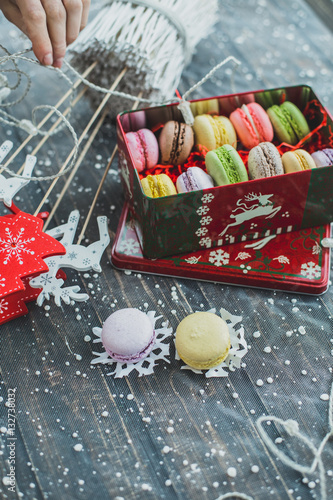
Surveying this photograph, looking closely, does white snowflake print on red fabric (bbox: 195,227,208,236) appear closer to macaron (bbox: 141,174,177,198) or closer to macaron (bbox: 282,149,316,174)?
macaron (bbox: 141,174,177,198)

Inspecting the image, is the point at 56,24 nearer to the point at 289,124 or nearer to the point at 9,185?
the point at 9,185

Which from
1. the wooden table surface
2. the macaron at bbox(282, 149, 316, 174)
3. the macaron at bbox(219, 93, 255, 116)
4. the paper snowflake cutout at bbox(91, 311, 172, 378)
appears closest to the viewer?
the wooden table surface

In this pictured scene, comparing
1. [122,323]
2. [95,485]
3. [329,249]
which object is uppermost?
[329,249]

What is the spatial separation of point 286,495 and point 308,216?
583 mm

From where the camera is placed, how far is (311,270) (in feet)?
3.50

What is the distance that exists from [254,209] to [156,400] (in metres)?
0.44

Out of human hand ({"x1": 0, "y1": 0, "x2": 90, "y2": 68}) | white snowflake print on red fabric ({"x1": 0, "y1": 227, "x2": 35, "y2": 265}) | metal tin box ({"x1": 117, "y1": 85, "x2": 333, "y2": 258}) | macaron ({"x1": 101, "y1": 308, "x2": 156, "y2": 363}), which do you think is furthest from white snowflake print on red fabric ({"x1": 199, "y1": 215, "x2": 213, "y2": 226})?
human hand ({"x1": 0, "y1": 0, "x2": 90, "y2": 68})

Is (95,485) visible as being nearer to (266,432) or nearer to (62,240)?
(266,432)

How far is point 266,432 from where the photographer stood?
0.88 metres

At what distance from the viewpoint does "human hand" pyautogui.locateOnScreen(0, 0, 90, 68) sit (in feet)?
3.16

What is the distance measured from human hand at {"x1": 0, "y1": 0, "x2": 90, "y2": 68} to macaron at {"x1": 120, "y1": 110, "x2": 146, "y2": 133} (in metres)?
0.19

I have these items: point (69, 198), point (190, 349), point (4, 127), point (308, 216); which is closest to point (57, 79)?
point (4, 127)

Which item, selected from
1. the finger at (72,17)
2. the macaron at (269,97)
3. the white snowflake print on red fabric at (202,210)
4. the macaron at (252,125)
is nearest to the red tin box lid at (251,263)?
the white snowflake print on red fabric at (202,210)

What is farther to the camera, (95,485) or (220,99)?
(220,99)
